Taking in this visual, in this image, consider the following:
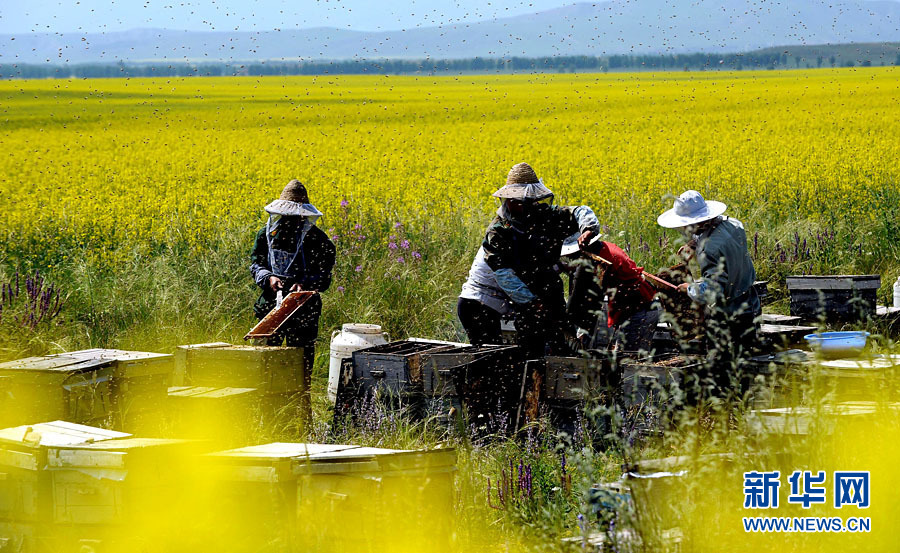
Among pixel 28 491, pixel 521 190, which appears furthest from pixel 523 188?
pixel 28 491

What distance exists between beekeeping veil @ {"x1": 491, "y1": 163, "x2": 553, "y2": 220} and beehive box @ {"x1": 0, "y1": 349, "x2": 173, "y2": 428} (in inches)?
87.1

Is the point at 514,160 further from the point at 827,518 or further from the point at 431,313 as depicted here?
the point at 827,518

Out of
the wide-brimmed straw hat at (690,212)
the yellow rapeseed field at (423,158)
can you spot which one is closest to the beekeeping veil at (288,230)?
the wide-brimmed straw hat at (690,212)

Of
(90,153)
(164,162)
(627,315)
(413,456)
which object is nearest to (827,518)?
(413,456)

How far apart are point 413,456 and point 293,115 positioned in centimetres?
3286

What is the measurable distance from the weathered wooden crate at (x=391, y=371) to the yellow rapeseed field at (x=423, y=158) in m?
4.92

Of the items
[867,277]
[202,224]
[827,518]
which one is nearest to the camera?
[827,518]

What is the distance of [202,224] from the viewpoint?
11148 millimetres

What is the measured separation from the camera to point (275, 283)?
6660 mm

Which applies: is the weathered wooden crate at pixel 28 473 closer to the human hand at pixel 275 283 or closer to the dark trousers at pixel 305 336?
the dark trousers at pixel 305 336

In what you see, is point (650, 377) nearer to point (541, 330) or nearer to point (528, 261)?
point (541, 330)

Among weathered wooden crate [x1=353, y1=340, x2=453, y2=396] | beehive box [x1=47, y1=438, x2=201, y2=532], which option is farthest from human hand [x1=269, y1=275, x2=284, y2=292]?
beehive box [x1=47, y1=438, x2=201, y2=532]

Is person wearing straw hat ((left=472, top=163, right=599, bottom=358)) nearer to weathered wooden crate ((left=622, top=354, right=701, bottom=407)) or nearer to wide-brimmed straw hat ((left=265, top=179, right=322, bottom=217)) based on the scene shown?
weathered wooden crate ((left=622, top=354, right=701, bottom=407))

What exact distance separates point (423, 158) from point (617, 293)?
1427 centimetres
